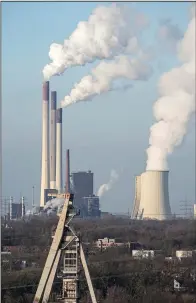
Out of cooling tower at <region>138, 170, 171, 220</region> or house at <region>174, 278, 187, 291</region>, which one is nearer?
house at <region>174, 278, 187, 291</region>

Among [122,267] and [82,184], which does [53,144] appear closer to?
[82,184]

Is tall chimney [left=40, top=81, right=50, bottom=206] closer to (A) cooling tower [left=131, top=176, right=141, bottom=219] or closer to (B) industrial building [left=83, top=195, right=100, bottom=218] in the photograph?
(B) industrial building [left=83, top=195, right=100, bottom=218]

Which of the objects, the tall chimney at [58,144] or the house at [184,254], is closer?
the house at [184,254]

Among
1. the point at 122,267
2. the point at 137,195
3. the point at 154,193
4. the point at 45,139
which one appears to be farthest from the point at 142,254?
the point at 45,139

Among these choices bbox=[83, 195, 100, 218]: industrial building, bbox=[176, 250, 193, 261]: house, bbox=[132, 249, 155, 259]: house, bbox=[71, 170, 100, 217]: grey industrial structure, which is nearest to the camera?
bbox=[132, 249, 155, 259]: house

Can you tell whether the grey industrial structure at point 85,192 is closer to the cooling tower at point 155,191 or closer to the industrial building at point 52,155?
the industrial building at point 52,155

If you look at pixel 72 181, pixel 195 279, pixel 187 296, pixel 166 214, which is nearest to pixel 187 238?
pixel 166 214

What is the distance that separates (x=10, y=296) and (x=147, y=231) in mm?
17796

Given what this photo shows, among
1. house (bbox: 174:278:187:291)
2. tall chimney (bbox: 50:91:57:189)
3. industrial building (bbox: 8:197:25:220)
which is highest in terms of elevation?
tall chimney (bbox: 50:91:57:189)

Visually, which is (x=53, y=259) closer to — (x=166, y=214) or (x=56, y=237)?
(x=56, y=237)

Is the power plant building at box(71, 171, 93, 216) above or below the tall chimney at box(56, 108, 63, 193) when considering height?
below

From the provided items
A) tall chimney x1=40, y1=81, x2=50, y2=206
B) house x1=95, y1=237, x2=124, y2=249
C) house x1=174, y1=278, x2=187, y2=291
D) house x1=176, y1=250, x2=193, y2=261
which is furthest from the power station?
house x1=174, y1=278, x2=187, y2=291

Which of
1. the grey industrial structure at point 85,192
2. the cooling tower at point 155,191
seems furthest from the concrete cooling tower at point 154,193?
the grey industrial structure at point 85,192

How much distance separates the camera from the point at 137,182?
34125 mm
